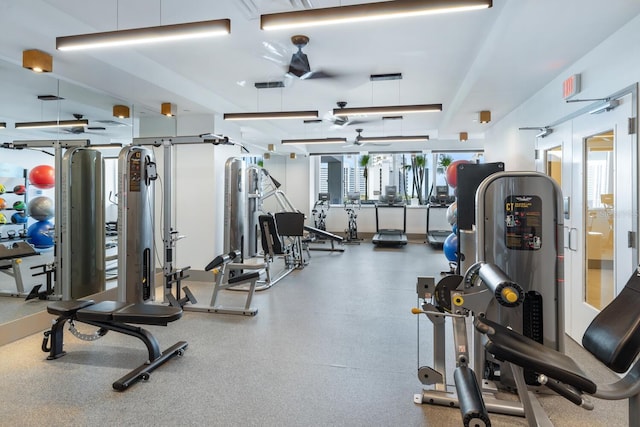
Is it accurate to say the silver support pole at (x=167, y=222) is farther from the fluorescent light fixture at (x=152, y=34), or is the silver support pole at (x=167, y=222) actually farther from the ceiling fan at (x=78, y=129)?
the fluorescent light fixture at (x=152, y=34)

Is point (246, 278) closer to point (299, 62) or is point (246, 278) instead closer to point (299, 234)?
point (299, 234)

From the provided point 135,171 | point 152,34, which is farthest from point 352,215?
point 152,34

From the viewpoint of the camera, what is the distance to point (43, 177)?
4.02 metres

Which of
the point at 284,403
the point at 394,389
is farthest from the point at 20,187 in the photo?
the point at 394,389

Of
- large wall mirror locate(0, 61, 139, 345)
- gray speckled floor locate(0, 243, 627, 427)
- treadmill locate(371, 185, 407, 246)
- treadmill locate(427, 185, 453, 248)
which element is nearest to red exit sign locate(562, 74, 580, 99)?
gray speckled floor locate(0, 243, 627, 427)

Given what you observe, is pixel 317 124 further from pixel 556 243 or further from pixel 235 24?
pixel 556 243

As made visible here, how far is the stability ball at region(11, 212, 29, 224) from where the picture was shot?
3857 millimetres

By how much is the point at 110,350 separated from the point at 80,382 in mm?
572

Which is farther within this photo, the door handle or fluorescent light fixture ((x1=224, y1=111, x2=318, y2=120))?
fluorescent light fixture ((x1=224, y1=111, x2=318, y2=120))

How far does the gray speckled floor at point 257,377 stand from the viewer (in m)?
2.29

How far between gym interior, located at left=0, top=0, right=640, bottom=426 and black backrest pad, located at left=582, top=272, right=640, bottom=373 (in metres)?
0.01

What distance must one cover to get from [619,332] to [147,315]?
294 cm

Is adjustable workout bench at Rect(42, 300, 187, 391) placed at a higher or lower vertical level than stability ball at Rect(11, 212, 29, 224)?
lower

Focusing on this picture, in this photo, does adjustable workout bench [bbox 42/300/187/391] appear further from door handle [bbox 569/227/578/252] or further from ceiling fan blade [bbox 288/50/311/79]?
door handle [bbox 569/227/578/252]
